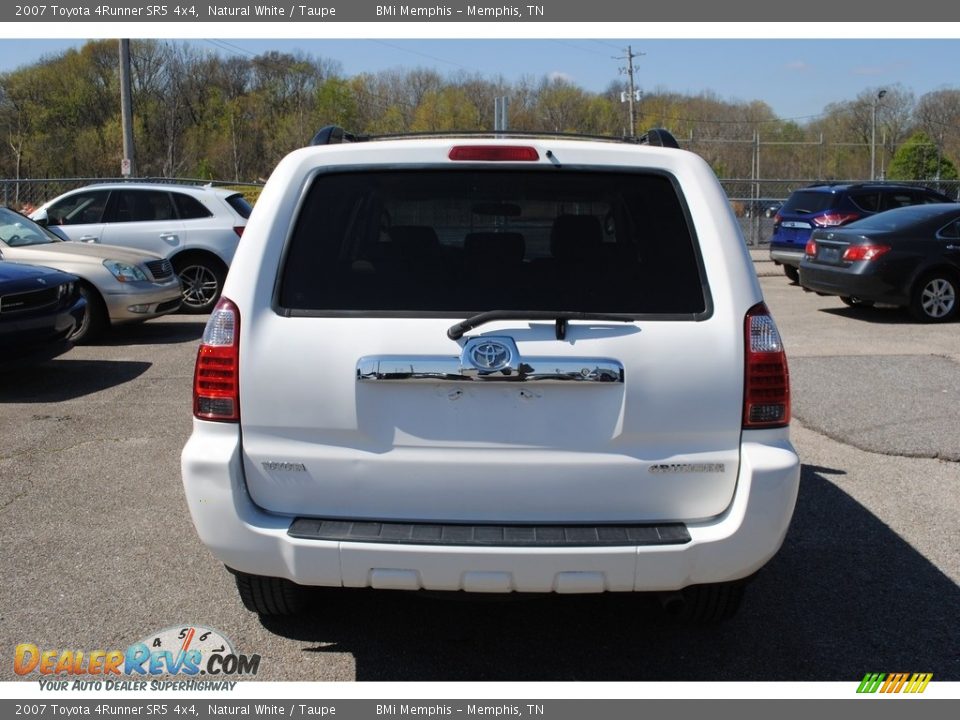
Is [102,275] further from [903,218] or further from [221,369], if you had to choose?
[903,218]

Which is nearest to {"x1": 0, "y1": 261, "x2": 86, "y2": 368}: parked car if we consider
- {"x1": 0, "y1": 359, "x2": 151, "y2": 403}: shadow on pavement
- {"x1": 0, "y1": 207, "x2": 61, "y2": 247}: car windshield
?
{"x1": 0, "y1": 359, "x2": 151, "y2": 403}: shadow on pavement

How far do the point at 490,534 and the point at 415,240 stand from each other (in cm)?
A: 108

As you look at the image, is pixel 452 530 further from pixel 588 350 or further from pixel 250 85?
pixel 250 85

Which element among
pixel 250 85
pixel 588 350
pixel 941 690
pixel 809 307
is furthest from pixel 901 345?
pixel 250 85

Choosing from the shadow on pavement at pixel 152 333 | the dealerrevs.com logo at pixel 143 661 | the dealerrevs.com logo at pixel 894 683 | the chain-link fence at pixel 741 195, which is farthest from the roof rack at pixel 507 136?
the chain-link fence at pixel 741 195

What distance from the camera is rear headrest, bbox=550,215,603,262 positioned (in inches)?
132

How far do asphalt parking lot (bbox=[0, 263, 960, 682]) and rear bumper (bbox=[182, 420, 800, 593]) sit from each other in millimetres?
586

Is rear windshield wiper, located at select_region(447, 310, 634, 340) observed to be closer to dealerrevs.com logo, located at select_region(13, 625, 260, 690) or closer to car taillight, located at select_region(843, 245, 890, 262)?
dealerrevs.com logo, located at select_region(13, 625, 260, 690)

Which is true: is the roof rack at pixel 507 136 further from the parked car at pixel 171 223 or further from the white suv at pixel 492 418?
the parked car at pixel 171 223

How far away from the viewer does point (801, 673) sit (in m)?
3.47

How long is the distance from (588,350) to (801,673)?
1.52m

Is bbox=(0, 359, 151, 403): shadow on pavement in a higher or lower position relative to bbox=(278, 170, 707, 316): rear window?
lower

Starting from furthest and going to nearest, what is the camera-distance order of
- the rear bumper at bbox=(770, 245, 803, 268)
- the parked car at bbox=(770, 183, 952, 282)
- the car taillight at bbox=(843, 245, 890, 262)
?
the rear bumper at bbox=(770, 245, 803, 268) → the parked car at bbox=(770, 183, 952, 282) → the car taillight at bbox=(843, 245, 890, 262)

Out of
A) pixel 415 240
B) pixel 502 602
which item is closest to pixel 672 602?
pixel 502 602
